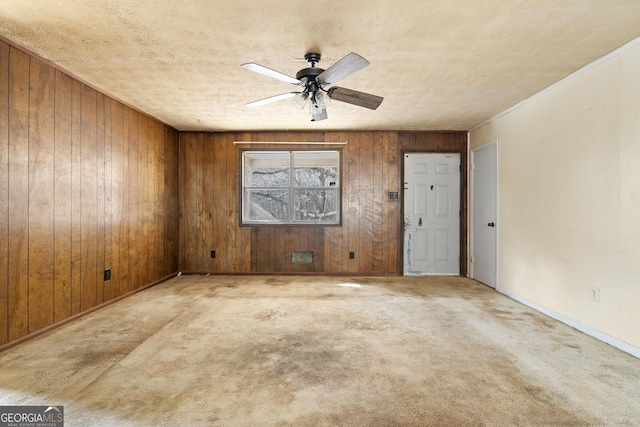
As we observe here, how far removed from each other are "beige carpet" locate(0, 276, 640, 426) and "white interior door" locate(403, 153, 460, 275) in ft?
5.50

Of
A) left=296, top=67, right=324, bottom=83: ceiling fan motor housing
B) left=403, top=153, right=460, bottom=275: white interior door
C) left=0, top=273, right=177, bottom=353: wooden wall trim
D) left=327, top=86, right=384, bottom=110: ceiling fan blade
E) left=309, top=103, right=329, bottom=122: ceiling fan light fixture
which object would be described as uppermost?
left=296, top=67, right=324, bottom=83: ceiling fan motor housing

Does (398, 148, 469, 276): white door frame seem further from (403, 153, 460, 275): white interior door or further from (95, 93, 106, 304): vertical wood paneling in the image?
(95, 93, 106, 304): vertical wood paneling

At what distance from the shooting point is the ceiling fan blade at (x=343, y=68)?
6.51ft

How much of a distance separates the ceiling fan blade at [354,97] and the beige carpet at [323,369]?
2.04 m

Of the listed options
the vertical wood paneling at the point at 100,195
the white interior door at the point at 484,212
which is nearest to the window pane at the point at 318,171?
the white interior door at the point at 484,212

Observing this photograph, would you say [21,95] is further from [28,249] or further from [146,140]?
[146,140]

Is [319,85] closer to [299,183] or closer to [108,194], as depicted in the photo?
[108,194]

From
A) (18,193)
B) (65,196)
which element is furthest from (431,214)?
(18,193)

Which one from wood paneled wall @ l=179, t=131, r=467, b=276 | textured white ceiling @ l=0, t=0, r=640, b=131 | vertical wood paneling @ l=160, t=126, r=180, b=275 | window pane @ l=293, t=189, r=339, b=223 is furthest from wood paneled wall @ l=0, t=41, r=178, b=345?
window pane @ l=293, t=189, r=339, b=223

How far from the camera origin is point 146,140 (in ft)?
14.2

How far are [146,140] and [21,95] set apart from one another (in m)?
1.87

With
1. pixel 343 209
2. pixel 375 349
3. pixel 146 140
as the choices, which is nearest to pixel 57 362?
pixel 375 349

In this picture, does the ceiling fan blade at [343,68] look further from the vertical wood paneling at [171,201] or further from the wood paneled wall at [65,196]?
the vertical wood paneling at [171,201]

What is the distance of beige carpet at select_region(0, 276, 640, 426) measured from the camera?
164 cm
